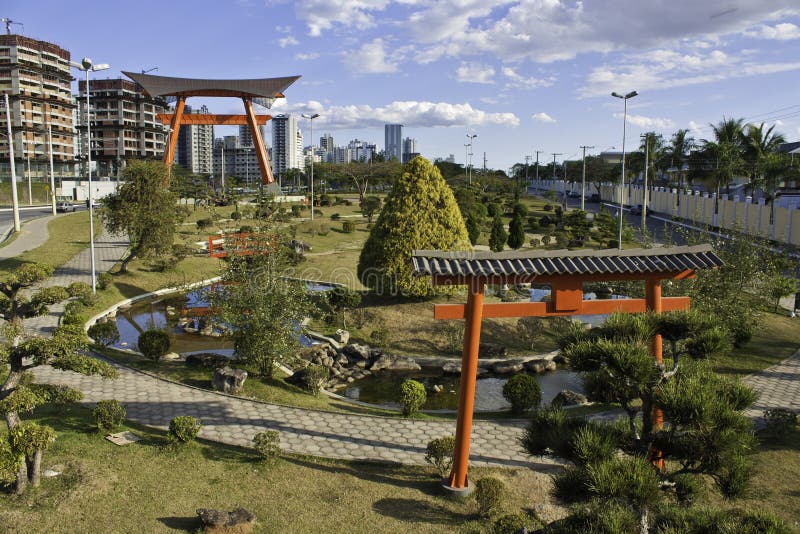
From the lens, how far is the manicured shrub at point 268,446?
1019cm

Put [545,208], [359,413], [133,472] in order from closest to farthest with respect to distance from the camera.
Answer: [133,472]
[359,413]
[545,208]

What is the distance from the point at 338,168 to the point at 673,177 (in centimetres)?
5241

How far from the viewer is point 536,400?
42.9ft

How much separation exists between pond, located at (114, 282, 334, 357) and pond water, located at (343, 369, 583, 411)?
127 inches

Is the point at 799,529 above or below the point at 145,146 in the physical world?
below

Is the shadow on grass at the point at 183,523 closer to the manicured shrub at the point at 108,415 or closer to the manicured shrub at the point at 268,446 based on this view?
the manicured shrub at the point at 268,446

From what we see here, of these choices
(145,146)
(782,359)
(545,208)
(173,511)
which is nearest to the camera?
(173,511)

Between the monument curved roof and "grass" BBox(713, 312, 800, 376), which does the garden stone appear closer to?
"grass" BBox(713, 312, 800, 376)

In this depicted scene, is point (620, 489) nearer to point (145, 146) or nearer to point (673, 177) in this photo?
Answer: point (673, 177)

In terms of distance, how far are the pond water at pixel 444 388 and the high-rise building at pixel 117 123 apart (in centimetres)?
8726

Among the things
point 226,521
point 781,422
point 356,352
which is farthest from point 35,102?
point 781,422

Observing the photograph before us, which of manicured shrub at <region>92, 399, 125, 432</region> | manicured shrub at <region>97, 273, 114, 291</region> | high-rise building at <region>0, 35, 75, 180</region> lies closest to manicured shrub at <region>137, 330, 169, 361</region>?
manicured shrub at <region>92, 399, 125, 432</region>

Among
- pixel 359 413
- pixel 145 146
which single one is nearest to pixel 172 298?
pixel 359 413

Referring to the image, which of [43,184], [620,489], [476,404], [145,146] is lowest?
[476,404]
